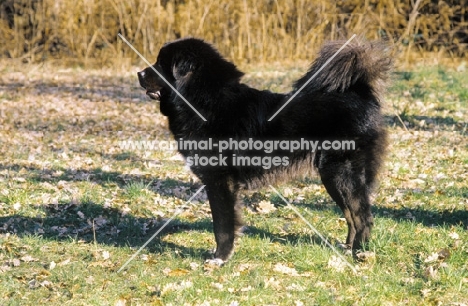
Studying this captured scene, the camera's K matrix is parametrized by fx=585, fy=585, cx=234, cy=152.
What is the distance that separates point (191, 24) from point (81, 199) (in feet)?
39.6

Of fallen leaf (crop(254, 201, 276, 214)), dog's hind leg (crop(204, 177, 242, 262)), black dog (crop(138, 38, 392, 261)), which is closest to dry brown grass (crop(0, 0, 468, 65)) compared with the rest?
fallen leaf (crop(254, 201, 276, 214))

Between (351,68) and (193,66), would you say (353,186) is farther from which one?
(193,66)

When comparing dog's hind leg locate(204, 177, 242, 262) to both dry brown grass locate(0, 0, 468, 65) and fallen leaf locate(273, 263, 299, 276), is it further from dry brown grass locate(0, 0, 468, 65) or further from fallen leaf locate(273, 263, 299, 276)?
dry brown grass locate(0, 0, 468, 65)

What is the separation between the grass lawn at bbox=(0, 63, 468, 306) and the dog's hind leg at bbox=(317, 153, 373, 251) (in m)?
0.15

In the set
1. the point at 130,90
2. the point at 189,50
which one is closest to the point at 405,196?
the point at 189,50

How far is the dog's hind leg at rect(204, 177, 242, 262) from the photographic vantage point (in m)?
4.50

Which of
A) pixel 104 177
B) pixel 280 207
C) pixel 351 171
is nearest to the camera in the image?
pixel 351 171

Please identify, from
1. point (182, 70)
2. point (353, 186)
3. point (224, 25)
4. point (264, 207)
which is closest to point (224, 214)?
point (353, 186)

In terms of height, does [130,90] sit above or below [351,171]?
below

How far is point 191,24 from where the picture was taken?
56.4ft

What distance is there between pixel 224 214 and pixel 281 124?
2.70 ft

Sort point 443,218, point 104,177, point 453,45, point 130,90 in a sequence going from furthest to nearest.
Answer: point 453,45 < point 130,90 < point 104,177 < point 443,218

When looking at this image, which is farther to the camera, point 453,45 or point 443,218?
point 453,45

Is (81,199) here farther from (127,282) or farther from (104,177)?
(127,282)
